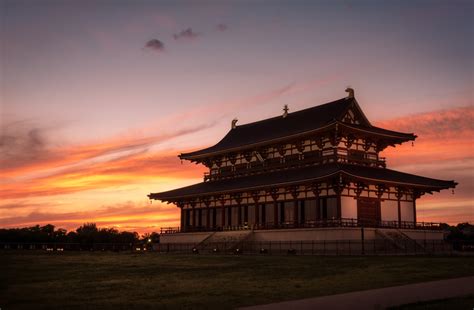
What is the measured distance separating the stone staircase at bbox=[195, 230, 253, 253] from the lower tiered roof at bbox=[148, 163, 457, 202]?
4.59m

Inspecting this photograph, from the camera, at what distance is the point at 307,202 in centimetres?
5088

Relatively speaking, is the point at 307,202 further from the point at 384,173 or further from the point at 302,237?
the point at 384,173

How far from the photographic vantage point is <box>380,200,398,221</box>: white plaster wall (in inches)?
2002

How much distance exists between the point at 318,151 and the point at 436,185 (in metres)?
12.3

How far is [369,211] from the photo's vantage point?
49.7m

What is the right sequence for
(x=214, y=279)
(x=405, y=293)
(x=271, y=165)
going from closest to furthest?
(x=405, y=293) < (x=214, y=279) < (x=271, y=165)

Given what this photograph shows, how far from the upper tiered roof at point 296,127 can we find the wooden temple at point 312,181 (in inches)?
5.1

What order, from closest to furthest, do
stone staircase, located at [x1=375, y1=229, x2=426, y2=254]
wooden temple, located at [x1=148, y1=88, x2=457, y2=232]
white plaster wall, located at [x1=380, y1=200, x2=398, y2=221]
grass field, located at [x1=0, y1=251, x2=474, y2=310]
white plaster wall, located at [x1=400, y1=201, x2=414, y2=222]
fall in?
1. grass field, located at [x1=0, y1=251, x2=474, y2=310]
2. stone staircase, located at [x1=375, y1=229, x2=426, y2=254]
3. wooden temple, located at [x1=148, y1=88, x2=457, y2=232]
4. white plaster wall, located at [x1=380, y1=200, x2=398, y2=221]
5. white plaster wall, located at [x1=400, y1=201, x2=414, y2=222]

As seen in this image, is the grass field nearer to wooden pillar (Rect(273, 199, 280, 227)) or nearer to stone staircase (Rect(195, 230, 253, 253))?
stone staircase (Rect(195, 230, 253, 253))

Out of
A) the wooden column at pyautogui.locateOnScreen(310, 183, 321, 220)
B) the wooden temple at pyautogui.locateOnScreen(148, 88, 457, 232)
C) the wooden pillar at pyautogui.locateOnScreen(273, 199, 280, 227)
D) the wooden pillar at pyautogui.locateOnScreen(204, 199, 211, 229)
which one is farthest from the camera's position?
the wooden pillar at pyautogui.locateOnScreen(204, 199, 211, 229)

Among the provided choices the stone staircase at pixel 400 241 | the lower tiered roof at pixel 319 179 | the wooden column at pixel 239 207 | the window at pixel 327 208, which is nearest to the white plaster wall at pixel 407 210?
the lower tiered roof at pixel 319 179

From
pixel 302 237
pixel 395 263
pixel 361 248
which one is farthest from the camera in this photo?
pixel 302 237

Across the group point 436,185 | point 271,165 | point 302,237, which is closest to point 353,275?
point 302,237

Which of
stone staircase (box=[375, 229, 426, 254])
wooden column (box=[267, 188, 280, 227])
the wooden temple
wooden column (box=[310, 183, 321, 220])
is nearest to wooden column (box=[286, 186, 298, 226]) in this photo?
the wooden temple
